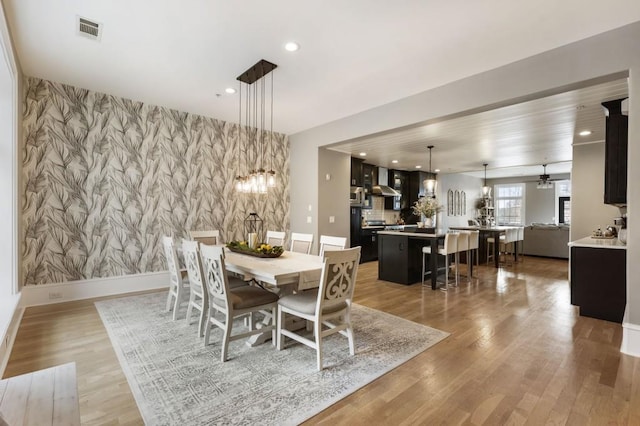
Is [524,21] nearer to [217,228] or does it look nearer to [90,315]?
[217,228]

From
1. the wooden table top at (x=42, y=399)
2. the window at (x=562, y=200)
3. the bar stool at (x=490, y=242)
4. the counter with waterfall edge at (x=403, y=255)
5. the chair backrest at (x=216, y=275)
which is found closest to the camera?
the wooden table top at (x=42, y=399)

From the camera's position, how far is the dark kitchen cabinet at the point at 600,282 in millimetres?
3500

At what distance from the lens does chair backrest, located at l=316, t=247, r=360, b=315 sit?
2379mm

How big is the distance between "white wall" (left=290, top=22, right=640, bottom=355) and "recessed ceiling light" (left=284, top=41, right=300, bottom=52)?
72.4 inches

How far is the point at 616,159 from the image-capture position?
312 centimetres

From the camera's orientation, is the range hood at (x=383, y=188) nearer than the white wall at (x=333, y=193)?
No

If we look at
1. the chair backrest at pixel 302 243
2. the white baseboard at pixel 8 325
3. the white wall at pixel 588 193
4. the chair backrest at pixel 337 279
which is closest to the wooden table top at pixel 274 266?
the chair backrest at pixel 337 279

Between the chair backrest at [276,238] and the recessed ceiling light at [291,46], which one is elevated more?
the recessed ceiling light at [291,46]

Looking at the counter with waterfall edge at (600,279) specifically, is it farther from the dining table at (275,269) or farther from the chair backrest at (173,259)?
the chair backrest at (173,259)

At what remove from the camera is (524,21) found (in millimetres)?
2514

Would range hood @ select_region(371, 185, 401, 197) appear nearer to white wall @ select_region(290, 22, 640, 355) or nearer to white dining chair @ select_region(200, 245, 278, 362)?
white wall @ select_region(290, 22, 640, 355)

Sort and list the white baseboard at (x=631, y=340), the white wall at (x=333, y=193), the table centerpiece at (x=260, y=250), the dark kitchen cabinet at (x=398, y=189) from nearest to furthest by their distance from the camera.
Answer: the white baseboard at (x=631, y=340) → the table centerpiece at (x=260, y=250) → the white wall at (x=333, y=193) → the dark kitchen cabinet at (x=398, y=189)

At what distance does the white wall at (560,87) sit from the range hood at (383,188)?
3.84 metres

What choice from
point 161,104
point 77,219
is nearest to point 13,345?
point 77,219
